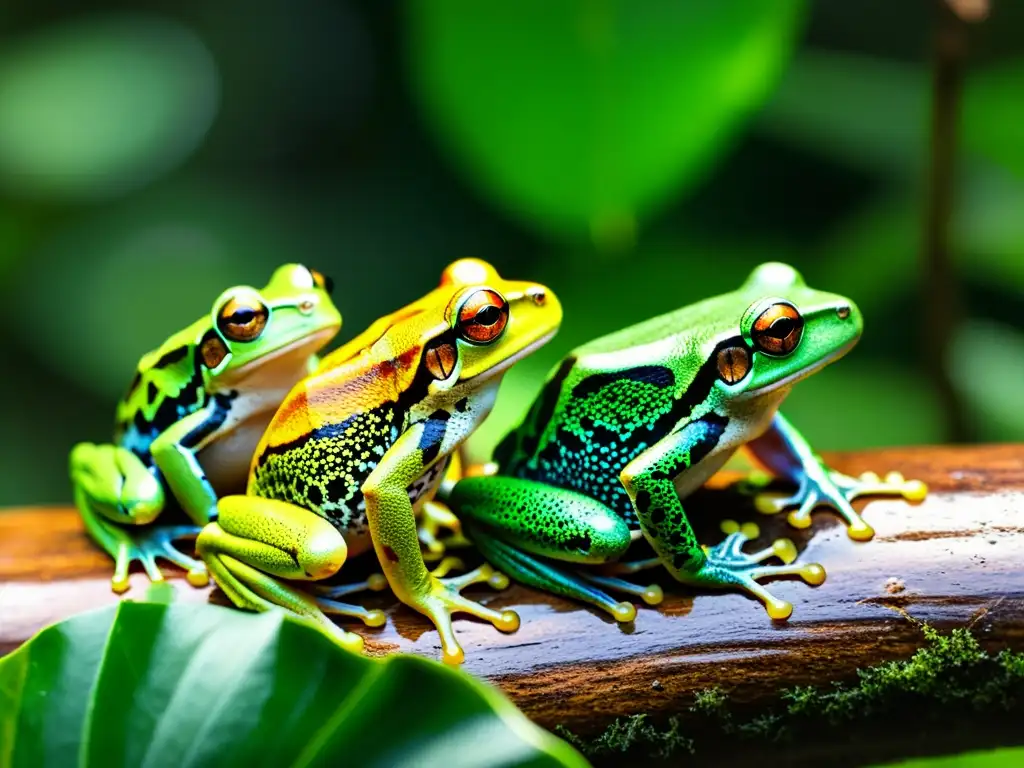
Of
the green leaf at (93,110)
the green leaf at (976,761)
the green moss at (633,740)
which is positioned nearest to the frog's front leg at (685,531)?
the green moss at (633,740)

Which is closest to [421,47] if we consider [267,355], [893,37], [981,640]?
[267,355]

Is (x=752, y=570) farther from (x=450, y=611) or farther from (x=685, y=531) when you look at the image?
(x=450, y=611)

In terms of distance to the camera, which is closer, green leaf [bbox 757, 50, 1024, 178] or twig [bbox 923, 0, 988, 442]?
twig [bbox 923, 0, 988, 442]

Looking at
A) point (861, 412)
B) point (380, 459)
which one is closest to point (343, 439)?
point (380, 459)

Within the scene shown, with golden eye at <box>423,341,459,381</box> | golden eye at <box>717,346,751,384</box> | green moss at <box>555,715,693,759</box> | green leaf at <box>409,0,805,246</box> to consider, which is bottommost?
green moss at <box>555,715,693,759</box>

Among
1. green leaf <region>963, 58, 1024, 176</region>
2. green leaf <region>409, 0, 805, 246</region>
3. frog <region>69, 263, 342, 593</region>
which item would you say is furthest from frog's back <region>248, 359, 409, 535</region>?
green leaf <region>963, 58, 1024, 176</region>

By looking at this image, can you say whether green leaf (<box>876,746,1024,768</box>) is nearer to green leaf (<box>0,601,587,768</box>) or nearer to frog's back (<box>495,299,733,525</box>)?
frog's back (<box>495,299,733,525</box>)

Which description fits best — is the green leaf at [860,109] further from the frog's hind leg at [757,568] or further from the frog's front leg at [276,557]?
the frog's front leg at [276,557]

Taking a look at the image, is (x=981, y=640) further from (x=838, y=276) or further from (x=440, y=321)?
(x=838, y=276)
